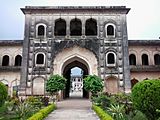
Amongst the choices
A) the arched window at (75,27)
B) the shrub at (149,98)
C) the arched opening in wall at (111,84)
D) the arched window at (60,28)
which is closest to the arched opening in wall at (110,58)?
the arched opening in wall at (111,84)

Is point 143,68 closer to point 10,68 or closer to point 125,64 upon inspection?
point 125,64

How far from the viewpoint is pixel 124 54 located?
84.8 ft

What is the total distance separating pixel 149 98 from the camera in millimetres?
10086

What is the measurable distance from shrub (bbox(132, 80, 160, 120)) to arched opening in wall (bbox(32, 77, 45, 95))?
644 inches

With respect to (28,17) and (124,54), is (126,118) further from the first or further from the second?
(28,17)

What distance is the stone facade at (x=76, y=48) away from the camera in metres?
25.5

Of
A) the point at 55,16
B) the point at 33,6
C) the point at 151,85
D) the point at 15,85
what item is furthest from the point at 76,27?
the point at 151,85

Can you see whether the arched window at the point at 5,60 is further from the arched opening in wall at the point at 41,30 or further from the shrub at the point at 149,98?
the shrub at the point at 149,98

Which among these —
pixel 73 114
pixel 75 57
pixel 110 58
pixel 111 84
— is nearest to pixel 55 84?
pixel 73 114

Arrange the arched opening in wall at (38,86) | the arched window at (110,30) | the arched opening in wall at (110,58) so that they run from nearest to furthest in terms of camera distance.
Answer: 1. the arched opening in wall at (38,86)
2. the arched opening in wall at (110,58)
3. the arched window at (110,30)

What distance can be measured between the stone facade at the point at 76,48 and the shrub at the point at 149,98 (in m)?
14.8

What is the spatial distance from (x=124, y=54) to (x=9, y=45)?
46.7 ft

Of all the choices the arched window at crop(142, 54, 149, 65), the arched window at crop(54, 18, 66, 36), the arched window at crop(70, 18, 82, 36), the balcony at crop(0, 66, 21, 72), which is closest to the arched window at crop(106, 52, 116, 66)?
the arched window at crop(142, 54, 149, 65)

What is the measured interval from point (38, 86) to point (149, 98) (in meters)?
17.3
